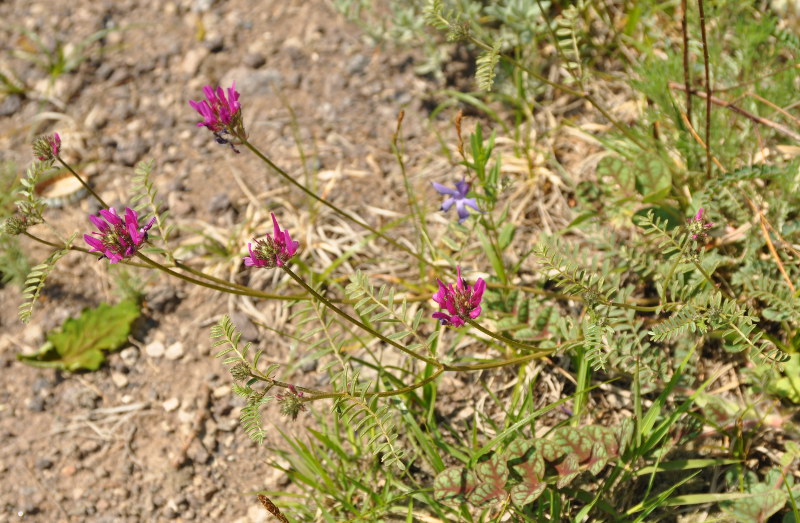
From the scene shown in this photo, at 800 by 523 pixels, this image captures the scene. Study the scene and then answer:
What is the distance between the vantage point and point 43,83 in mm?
4418

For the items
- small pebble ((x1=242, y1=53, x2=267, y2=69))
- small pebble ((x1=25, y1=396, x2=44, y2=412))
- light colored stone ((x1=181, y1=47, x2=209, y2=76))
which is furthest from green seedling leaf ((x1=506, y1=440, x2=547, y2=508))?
light colored stone ((x1=181, y1=47, x2=209, y2=76))

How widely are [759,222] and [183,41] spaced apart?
3378mm

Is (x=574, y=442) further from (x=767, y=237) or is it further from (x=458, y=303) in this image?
(x=767, y=237)

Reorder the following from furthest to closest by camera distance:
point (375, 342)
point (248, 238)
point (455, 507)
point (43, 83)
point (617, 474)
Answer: point (43, 83)
point (248, 238)
point (375, 342)
point (455, 507)
point (617, 474)

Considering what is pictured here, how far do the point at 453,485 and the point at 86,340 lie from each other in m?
1.97

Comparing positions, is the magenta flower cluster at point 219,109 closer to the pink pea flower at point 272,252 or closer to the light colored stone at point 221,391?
the pink pea flower at point 272,252

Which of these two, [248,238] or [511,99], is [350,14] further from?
[248,238]

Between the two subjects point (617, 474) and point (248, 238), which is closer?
point (617, 474)

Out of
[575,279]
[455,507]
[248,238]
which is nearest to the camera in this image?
[575,279]

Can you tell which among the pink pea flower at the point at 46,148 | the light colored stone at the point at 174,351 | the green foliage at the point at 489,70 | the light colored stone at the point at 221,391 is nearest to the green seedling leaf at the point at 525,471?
the green foliage at the point at 489,70

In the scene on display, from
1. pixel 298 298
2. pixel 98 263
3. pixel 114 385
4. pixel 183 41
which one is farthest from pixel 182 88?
pixel 298 298

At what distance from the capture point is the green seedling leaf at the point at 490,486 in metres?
2.51

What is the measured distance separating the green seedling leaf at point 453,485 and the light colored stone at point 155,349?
63.5 inches

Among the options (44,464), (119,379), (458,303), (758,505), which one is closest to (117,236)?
(458,303)
